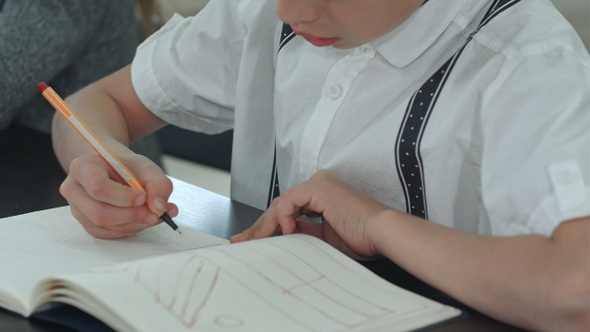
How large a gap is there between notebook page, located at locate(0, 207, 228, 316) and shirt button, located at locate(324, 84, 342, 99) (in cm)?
21

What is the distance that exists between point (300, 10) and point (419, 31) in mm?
170

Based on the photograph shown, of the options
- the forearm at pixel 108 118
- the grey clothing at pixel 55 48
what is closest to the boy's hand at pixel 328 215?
the forearm at pixel 108 118

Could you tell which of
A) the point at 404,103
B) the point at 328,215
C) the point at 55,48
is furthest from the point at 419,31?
the point at 55,48

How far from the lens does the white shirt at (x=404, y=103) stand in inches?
31.6

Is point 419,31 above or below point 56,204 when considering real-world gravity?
above

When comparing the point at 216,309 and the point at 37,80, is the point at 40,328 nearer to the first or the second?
the point at 216,309

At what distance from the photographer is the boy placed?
2.48 ft

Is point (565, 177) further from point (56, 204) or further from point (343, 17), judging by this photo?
point (56, 204)

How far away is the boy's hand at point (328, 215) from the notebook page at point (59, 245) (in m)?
0.06

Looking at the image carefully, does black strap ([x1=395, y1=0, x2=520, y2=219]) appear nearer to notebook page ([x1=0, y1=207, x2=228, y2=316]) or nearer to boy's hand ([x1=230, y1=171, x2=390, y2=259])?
boy's hand ([x1=230, y1=171, x2=390, y2=259])

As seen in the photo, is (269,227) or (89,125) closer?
(269,227)

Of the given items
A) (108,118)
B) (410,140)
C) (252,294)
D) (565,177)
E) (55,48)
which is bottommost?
(252,294)

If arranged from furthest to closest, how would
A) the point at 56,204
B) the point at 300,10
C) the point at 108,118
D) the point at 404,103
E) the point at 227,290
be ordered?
the point at 108,118, the point at 56,204, the point at 404,103, the point at 300,10, the point at 227,290

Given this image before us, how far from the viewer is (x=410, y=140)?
945mm
